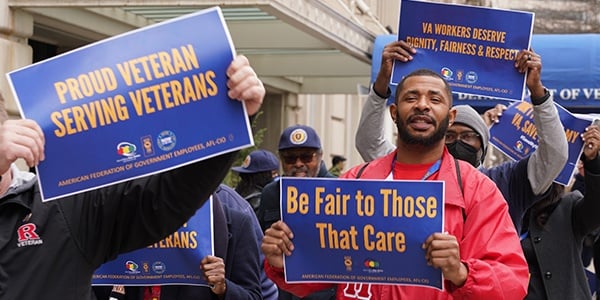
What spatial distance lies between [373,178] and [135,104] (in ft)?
4.17

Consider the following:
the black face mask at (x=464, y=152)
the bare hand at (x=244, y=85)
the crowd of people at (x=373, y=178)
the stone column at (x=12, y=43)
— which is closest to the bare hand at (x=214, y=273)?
the crowd of people at (x=373, y=178)

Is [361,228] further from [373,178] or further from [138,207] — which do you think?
[138,207]

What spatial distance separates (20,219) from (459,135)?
280 centimetres

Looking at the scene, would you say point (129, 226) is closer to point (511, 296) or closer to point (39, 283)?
point (39, 283)

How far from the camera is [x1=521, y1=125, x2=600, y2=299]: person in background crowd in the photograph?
5.64m

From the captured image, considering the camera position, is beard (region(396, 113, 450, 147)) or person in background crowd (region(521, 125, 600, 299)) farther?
person in background crowd (region(521, 125, 600, 299))

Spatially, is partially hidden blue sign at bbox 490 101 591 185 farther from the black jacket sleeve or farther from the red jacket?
the black jacket sleeve

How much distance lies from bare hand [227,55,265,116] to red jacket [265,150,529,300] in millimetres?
1041

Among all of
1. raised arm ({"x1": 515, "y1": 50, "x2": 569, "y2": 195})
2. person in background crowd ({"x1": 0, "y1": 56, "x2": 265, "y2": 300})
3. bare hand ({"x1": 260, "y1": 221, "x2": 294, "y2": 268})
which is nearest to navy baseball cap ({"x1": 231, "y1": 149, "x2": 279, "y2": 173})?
raised arm ({"x1": 515, "y1": 50, "x2": 569, "y2": 195})

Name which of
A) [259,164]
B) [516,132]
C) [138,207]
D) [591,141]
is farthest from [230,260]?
[259,164]

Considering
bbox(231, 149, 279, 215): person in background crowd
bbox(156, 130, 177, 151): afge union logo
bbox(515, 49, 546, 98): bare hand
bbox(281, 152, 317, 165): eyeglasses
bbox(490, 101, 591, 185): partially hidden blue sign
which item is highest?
bbox(515, 49, 546, 98): bare hand

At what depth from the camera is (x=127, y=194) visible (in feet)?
10.0

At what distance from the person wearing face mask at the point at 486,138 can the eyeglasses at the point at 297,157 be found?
1.89m

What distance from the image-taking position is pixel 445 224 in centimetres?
374
